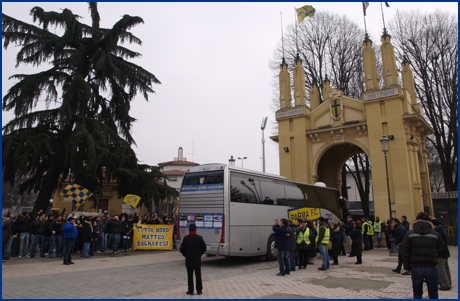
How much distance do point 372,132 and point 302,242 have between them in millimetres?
12810

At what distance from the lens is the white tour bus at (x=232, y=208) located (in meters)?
12.4

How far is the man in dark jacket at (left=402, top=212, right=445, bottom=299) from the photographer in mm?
5781

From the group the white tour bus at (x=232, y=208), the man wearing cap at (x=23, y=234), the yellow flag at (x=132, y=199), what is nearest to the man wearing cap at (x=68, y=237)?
the man wearing cap at (x=23, y=234)

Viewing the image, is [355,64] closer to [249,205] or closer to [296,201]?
[296,201]

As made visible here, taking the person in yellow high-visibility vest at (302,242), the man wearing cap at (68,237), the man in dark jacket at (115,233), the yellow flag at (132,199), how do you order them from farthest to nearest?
the yellow flag at (132,199) → the man in dark jacket at (115,233) → the man wearing cap at (68,237) → the person in yellow high-visibility vest at (302,242)

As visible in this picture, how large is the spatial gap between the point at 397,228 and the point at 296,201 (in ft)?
17.5

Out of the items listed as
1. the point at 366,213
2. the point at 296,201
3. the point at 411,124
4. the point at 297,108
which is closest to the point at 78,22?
the point at 297,108

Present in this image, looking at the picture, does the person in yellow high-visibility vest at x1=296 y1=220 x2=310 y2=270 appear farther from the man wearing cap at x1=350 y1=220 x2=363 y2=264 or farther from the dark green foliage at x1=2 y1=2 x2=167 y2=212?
the dark green foliage at x1=2 y1=2 x2=167 y2=212

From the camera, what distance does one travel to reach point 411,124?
2220 cm

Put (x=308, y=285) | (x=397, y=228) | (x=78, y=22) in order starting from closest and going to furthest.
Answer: (x=308, y=285) < (x=397, y=228) < (x=78, y=22)

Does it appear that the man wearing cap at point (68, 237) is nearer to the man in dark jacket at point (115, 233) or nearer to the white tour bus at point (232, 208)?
the man in dark jacket at point (115, 233)

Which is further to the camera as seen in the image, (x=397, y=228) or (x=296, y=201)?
(x=296, y=201)

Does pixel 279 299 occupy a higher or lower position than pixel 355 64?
lower

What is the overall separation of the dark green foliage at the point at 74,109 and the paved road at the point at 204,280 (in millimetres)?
7056
